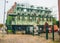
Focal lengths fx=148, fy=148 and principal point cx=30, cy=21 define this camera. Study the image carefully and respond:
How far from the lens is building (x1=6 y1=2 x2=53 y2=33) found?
5.02 ft

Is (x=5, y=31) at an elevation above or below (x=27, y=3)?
below

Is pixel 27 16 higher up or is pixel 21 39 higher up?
pixel 27 16

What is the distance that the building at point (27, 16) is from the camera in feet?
5.02

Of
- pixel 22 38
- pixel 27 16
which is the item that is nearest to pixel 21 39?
pixel 22 38

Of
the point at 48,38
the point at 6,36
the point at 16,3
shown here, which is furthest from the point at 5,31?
the point at 48,38

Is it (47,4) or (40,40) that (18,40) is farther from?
(47,4)

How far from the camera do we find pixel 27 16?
157 cm

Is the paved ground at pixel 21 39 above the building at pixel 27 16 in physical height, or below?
below

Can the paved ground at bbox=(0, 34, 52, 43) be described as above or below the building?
below

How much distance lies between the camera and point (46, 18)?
1616 millimetres

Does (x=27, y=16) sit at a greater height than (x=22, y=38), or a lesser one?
greater

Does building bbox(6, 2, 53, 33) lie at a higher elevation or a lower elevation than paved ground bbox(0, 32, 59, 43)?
higher

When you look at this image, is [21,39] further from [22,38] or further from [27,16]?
[27,16]

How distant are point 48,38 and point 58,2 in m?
0.41
